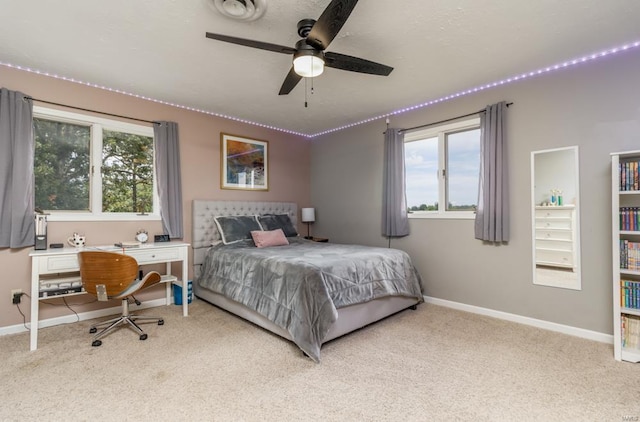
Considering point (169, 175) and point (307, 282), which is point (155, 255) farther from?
point (307, 282)

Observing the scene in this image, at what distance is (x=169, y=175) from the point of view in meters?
3.84

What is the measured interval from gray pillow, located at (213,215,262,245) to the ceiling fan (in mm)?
2231

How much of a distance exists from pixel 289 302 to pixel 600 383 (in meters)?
2.27

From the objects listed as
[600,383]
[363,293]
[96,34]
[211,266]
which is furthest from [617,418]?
[96,34]

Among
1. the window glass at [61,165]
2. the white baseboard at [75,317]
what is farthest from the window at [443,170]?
the window glass at [61,165]

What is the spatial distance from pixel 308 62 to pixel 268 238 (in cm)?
243

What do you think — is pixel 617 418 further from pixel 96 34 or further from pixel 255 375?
pixel 96 34

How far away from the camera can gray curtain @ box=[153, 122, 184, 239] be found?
12.4 ft

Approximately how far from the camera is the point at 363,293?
9.36 feet

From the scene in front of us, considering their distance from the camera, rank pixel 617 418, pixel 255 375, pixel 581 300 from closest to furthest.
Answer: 1. pixel 617 418
2. pixel 255 375
3. pixel 581 300

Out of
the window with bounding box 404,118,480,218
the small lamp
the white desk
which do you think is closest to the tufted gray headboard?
the white desk

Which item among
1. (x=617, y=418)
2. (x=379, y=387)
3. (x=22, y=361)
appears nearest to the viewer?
(x=617, y=418)

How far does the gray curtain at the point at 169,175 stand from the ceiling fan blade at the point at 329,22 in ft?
8.60

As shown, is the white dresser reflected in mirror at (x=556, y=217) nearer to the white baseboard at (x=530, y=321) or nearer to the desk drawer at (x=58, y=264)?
the white baseboard at (x=530, y=321)
